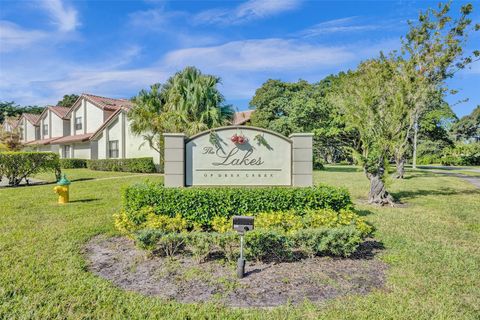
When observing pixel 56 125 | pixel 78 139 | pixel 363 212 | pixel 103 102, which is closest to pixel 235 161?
pixel 363 212

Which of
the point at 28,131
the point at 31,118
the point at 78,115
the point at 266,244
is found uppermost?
the point at 31,118

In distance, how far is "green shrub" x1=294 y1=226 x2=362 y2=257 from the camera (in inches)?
179

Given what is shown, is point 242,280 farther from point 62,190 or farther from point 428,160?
point 428,160

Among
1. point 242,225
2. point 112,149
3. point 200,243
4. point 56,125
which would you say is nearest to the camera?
point 242,225

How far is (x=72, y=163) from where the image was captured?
88.7 ft

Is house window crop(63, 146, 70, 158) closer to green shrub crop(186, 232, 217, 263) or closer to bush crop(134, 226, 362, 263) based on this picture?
bush crop(134, 226, 362, 263)

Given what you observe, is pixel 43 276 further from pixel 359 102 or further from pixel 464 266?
pixel 359 102

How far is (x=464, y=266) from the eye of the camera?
4.51 meters

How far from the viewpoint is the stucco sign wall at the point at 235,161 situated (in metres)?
6.63

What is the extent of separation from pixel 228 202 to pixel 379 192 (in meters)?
6.46

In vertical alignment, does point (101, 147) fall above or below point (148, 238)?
above

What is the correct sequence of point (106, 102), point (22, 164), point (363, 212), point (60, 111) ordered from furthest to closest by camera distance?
point (60, 111)
point (106, 102)
point (22, 164)
point (363, 212)

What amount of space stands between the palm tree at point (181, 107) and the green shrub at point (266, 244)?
13.5 meters

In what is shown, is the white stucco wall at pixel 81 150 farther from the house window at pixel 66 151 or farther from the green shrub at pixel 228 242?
the green shrub at pixel 228 242
